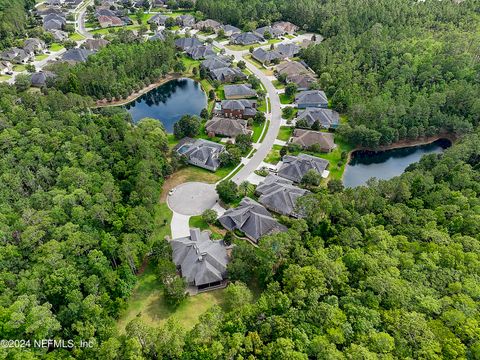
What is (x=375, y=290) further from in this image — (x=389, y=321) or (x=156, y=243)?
(x=156, y=243)

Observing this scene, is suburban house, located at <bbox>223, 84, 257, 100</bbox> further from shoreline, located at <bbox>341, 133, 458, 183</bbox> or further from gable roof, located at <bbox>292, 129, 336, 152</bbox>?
shoreline, located at <bbox>341, 133, 458, 183</bbox>

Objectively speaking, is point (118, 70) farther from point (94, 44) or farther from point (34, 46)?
point (34, 46)

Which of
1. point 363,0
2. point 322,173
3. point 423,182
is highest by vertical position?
point 363,0

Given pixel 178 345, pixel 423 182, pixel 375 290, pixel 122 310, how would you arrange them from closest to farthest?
pixel 178 345
pixel 375 290
pixel 122 310
pixel 423 182


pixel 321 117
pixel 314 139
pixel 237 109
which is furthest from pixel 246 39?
pixel 314 139

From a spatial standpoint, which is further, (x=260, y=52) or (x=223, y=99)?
(x=260, y=52)

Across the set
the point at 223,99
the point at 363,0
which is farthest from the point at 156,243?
the point at 363,0

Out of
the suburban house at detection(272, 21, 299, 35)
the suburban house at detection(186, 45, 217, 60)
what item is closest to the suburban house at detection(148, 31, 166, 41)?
the suburban house at detection(186, 45, 217, 60)
